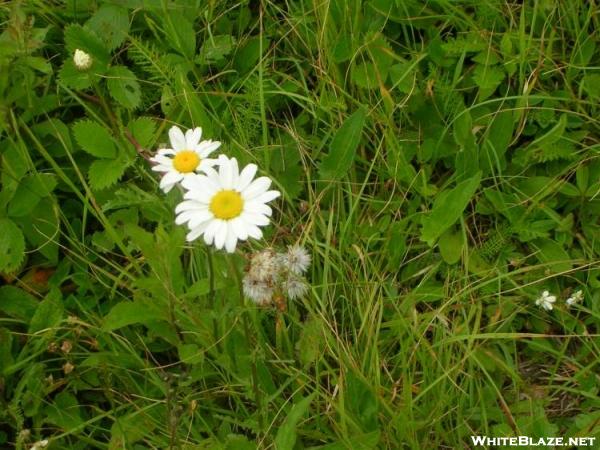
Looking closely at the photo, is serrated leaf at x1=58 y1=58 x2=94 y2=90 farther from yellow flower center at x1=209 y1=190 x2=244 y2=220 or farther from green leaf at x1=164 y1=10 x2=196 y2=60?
yellow flower center at x1=209 y1=190 x2=244 y2=220

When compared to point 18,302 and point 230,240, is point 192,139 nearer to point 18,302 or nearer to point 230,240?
point 230,240

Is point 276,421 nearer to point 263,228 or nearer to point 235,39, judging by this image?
point 263,228

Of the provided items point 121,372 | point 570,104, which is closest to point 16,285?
point 121,372

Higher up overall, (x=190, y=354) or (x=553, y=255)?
(x=553, y=255)

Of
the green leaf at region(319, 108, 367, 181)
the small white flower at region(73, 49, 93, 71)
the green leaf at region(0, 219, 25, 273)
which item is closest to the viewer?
the small white flower at region(73, 49, 93, 71)

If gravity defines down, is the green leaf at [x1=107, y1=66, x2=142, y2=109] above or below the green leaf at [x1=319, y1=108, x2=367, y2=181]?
above

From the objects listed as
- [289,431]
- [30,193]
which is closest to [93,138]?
[30,193]

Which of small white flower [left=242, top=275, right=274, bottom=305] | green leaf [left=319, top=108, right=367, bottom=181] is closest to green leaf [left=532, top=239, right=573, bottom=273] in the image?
green leaf [left=319, top=108, right=367, bottom=181]
